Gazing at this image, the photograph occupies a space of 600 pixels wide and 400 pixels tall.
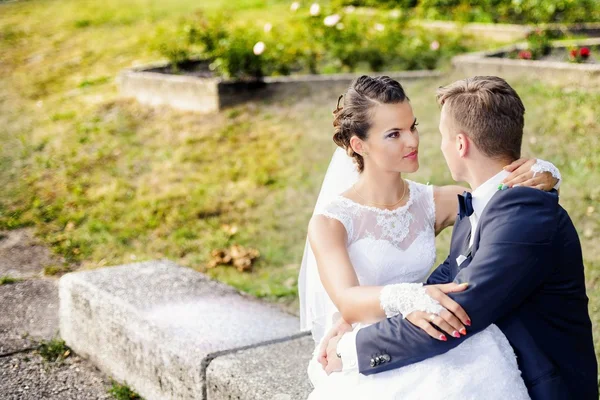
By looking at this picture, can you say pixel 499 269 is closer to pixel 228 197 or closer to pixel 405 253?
pixel 405 253

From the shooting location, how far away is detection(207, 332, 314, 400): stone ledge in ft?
9.83

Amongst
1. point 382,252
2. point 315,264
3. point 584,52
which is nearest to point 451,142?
point 382,252

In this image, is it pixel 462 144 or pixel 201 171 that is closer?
pixel 462 144

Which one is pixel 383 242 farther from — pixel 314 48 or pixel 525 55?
pixel 314 48

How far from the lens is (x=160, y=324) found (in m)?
3.63

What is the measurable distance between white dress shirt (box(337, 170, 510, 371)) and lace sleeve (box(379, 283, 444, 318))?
0.42 ft

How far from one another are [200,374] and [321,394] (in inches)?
38.9

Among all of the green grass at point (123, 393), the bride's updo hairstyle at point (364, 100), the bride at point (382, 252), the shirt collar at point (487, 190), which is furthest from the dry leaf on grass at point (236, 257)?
the shirt collar at point (487, 190)

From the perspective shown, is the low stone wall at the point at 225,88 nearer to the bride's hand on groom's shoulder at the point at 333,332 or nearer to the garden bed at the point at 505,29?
the garden bed at the point at 505,29

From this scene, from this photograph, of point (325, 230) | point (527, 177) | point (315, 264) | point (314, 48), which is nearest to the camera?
point (527, 177)

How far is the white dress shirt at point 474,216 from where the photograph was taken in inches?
87.9

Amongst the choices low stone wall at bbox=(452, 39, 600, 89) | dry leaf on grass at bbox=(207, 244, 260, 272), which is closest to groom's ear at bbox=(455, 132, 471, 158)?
dry leaf on grass at bbox=(207, 244, 260, 272)

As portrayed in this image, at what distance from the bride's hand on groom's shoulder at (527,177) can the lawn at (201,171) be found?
2.25 metres

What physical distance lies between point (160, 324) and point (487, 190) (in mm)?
1933
